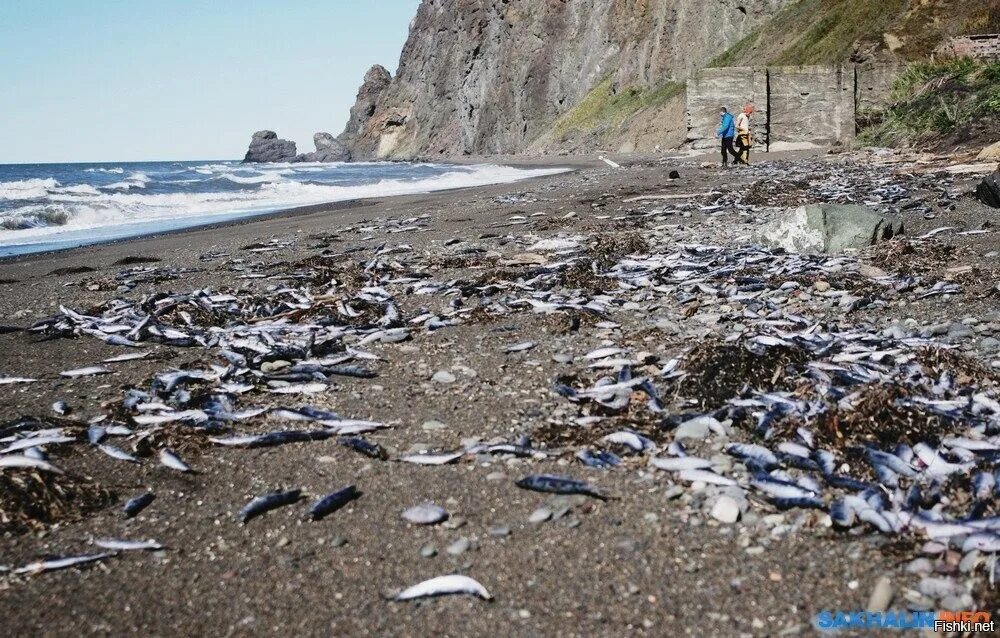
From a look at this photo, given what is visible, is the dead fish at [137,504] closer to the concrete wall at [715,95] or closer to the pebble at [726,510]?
the pebble at [726,510]

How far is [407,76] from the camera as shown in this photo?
420ft

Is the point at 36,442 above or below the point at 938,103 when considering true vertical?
below

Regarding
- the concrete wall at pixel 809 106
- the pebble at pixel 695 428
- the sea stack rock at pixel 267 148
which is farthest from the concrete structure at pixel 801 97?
the sea stack rock at pixel 267 148

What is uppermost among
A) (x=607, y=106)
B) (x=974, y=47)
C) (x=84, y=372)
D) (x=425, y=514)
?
(x=607, y=106)

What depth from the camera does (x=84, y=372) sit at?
5.13 metres

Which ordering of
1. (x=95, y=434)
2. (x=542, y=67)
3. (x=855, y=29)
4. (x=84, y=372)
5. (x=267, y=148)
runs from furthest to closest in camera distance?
(x=267, y=148) → (x=542, y=67) → (x=855, y=29) → (x=84, y=372) → (x=95, y=434)

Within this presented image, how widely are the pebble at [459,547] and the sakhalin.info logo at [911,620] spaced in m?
1.21

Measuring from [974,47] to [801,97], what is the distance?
19.4 feet

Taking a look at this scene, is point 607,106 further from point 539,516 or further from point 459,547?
point 459,547

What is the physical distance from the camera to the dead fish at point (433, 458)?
352 cm

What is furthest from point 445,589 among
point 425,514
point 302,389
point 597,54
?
point 597,54

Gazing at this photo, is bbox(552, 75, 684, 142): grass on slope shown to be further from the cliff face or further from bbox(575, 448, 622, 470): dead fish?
bbox(575, 448, 622, 470): dead fish

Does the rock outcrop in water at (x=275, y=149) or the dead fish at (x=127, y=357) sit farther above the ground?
the rock outcrop in water at (x=275, y=149)

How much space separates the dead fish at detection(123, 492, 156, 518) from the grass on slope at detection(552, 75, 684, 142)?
48043 millimetres
